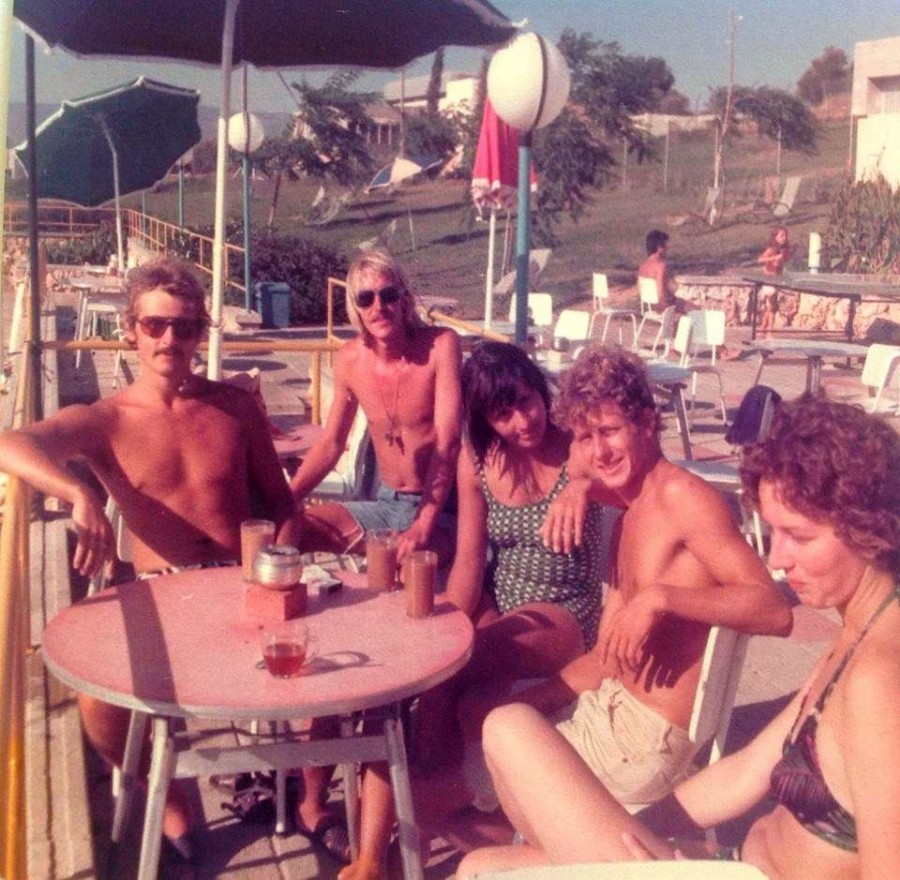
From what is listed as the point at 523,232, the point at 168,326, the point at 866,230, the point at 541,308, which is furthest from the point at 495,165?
the point at 866,230

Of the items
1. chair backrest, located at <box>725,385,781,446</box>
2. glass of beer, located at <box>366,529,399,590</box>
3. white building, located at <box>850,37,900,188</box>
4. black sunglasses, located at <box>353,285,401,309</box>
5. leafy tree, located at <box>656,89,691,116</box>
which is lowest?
glass of beer, located at <box>366,529,399,590</box>

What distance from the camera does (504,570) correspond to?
3113mm

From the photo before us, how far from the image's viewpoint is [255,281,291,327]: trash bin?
16656 millimetres

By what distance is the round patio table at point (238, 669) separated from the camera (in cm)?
219

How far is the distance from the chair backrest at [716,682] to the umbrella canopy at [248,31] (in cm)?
265

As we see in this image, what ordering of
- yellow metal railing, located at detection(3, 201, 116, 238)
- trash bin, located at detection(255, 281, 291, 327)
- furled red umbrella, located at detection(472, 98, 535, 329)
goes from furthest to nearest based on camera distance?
1. yellow metal railing, located at detection(3, 201, 116, 238)
2. trash bin, located at detection(255, 281, 291, 327)
3. furled red umbrella, located at detection(472, 98, 535, 329)

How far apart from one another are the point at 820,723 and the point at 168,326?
2.04 metres

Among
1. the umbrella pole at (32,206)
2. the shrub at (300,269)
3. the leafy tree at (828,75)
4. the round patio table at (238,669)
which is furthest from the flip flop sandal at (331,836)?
the leafy tree at (828,75)

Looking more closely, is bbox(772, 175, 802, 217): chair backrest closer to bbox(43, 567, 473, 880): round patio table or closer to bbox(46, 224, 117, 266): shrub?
bbox(46, 224, 117, 266): shrub

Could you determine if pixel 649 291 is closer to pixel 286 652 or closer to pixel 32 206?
pixel 32 206

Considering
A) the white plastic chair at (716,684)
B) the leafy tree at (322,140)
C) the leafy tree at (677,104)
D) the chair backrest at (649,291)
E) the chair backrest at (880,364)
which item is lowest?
the white plastic chair at (716,684)

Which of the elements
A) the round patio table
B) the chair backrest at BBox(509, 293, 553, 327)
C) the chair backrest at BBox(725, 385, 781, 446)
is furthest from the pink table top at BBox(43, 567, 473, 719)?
the chair backrest at BBox(509, 293, 553, 327)

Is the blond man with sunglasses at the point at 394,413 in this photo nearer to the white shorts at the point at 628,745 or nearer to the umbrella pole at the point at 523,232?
the white shorts at the point at 628,745

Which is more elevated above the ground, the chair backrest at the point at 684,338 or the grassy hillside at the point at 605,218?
the grassy hillside at the point at 605,218
